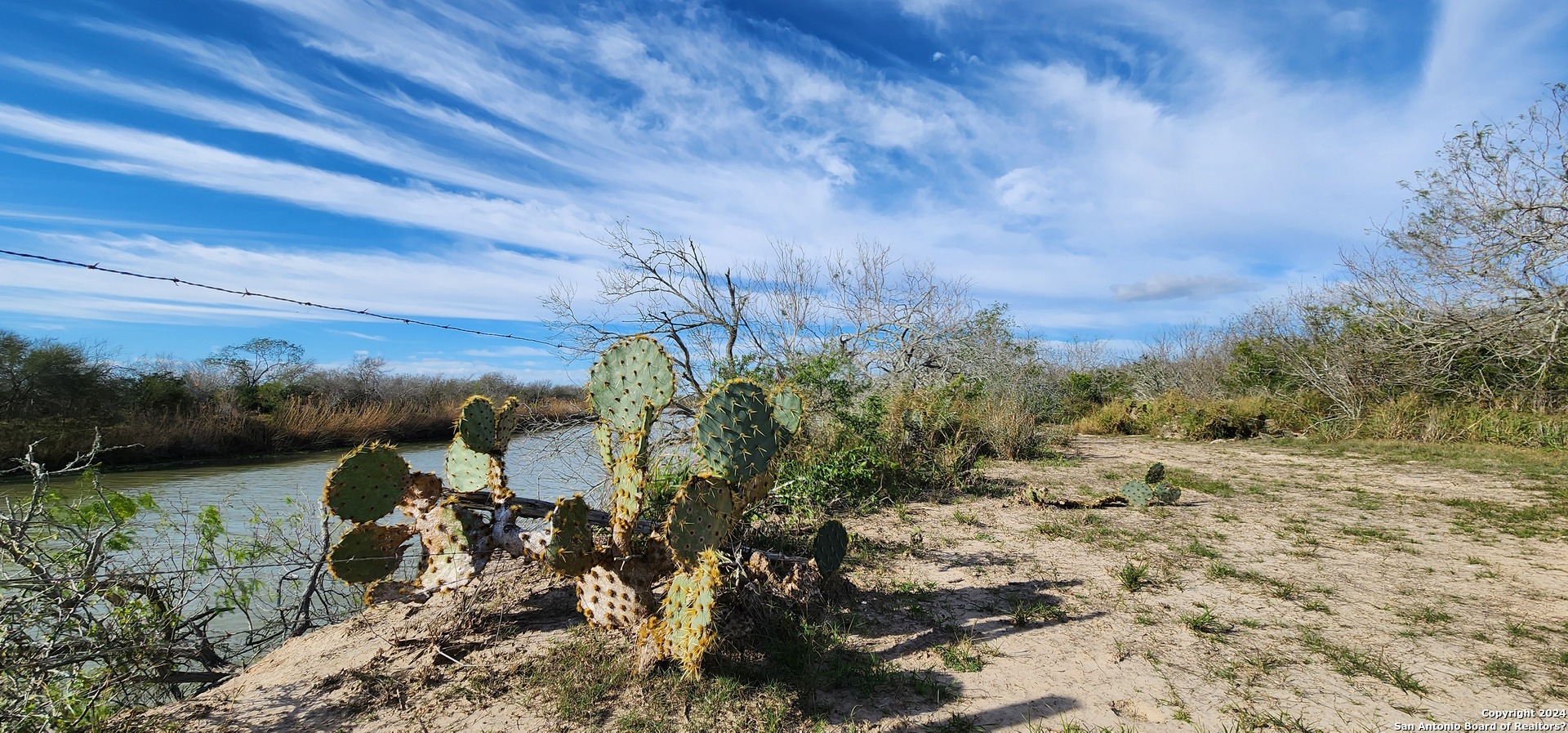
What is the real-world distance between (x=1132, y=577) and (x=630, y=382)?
3561mm

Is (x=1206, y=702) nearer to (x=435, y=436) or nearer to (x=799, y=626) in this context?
(x=799, y=626)

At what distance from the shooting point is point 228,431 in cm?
1580

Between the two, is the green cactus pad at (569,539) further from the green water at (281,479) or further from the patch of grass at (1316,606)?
the patch of grass at (1316,606)

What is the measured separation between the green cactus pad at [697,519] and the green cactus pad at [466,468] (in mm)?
1618

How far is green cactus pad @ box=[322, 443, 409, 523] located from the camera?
11.3 feet

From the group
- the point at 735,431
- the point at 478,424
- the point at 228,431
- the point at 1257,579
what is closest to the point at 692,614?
the point at 735,431

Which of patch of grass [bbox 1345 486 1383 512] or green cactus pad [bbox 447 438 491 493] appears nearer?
green cactus pad [bbox 447 438 491 493]

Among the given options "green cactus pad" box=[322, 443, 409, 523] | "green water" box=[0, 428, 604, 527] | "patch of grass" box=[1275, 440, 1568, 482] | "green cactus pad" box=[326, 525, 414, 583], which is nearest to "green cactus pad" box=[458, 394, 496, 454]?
"green cactus pad" box=[322, 443, 409, 523]

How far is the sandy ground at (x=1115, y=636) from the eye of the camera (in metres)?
2.82

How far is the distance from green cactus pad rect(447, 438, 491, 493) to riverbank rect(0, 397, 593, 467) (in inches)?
163

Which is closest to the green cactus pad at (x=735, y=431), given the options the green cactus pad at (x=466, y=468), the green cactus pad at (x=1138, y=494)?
the green cactus pad at (x=466, y=468)

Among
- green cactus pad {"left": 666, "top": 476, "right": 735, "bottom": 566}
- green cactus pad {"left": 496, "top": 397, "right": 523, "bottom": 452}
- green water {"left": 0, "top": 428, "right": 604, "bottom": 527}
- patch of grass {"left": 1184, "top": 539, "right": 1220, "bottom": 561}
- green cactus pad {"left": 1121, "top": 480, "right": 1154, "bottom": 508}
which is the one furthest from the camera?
green water {"left": 0, "top": 428, "right": 604, "bottom": 527}

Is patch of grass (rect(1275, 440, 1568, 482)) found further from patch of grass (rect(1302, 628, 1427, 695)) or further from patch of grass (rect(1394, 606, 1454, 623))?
patch of grass (rect(1302, 628, 1427, 695))

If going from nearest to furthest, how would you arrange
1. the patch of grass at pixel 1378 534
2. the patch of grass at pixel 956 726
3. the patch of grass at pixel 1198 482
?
the patch of grass at pixel 956 726
the patch of grass at pixel 1378 534
the patch of grass at pixel 1198 482
